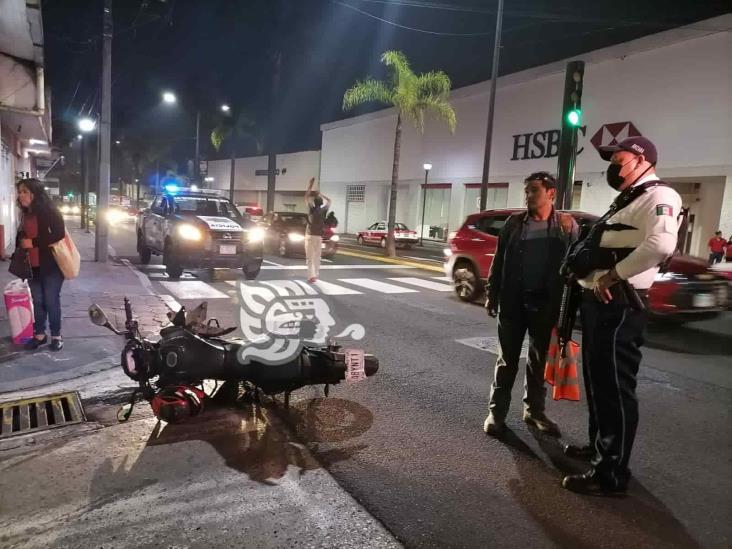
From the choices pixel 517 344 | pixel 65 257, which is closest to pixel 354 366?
pixel 517 344

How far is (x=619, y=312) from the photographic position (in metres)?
3.14

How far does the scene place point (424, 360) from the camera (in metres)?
6.11

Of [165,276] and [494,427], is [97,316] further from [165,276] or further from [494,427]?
[165,276]

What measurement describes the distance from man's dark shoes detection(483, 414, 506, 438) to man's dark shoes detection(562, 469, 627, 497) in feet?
2.65

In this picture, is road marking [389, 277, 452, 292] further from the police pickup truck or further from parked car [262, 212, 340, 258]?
parked car [262, 212, 340, 258]

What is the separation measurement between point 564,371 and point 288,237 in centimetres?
1491

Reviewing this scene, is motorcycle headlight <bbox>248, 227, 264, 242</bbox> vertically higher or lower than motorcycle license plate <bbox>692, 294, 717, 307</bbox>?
higher

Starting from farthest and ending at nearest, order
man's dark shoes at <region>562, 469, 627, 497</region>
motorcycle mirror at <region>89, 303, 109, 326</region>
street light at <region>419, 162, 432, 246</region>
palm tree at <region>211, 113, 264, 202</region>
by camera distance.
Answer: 1. palm tree at <region>211, 113, 264, 202</region>
2. street light at <region>419, 162, 432, 246</region>
3. motorcycle mirror at <region>89, 303, 109, 326</region>
4. man's dark shoes at <region>562, 469, 627, 497</region>

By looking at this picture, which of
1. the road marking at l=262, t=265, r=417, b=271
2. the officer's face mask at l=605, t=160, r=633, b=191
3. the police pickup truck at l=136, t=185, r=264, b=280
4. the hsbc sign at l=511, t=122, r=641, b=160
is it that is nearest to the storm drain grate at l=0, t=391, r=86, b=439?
the officer's face mask at l=605, t=160, r=633, b=191

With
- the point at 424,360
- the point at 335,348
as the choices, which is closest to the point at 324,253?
the point at 424,360

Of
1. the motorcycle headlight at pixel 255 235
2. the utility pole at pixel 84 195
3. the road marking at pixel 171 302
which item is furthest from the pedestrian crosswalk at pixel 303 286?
the utility pole at pixel 84 195

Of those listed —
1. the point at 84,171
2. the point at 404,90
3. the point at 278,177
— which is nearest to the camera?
the point at 404,90

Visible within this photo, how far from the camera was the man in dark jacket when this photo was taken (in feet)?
13.0

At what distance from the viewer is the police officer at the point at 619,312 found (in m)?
3.07
